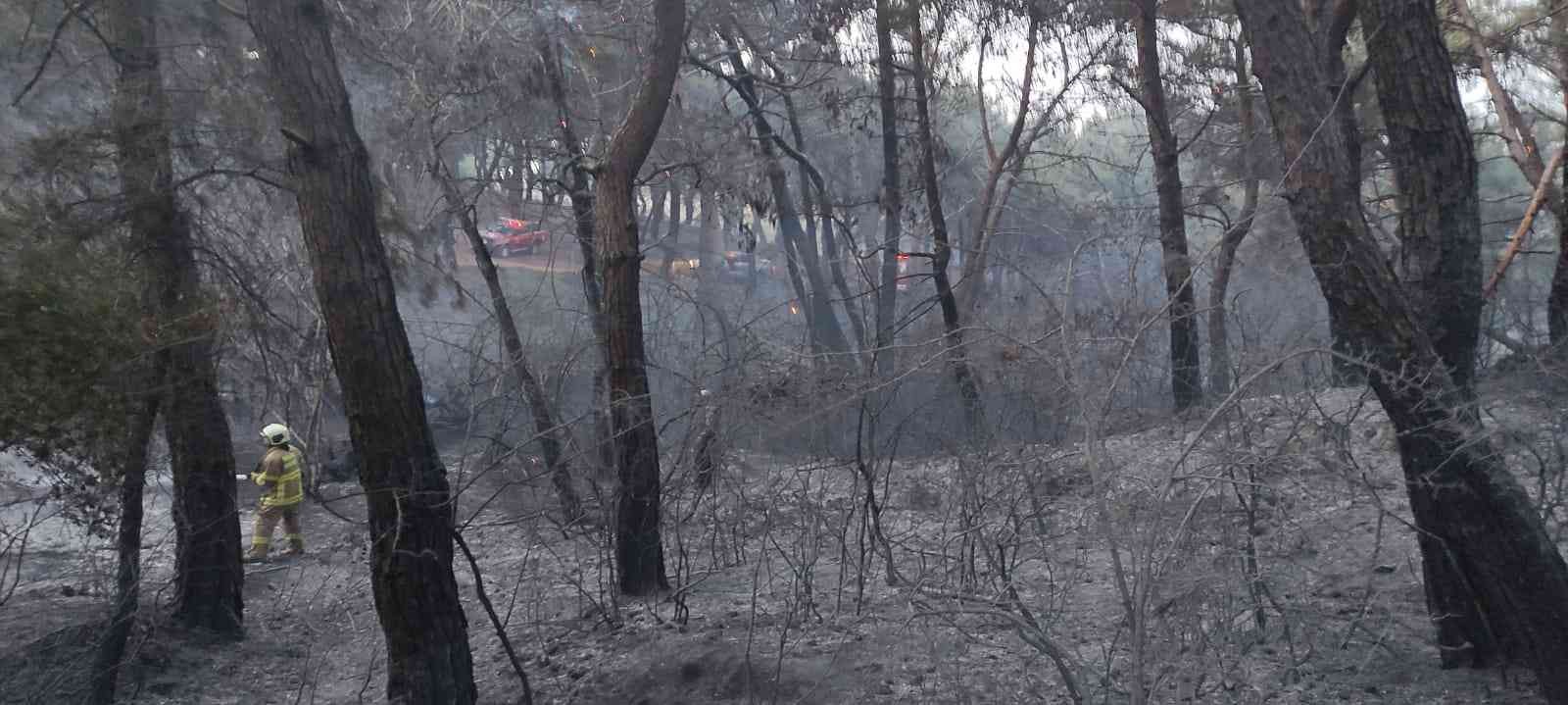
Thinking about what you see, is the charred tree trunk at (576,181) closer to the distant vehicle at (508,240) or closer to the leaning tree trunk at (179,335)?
the leaning tree trunk at (179,335)

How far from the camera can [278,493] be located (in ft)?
38.6

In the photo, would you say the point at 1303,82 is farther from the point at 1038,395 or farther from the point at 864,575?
the point at 864,575

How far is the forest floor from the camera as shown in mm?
5465

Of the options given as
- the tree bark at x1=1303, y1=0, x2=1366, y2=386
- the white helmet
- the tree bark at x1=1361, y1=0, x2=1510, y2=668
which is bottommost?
the white helmet

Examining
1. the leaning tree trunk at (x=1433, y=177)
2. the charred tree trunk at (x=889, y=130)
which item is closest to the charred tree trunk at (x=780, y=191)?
the charred tree trunk at (x=889, y=130)

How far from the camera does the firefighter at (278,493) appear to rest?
1170 cm

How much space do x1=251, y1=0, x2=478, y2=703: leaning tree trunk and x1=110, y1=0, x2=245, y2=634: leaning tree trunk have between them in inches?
75.6

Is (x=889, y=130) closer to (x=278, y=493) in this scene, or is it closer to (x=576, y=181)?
(x=576, y=181)

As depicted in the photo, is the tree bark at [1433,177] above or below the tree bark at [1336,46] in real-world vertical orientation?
below

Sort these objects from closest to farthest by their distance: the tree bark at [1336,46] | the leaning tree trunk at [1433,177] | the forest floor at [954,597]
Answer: the forest floor at [954,597] → the leaning tree trunk at [1433,177] → the tree bark at [1336,46]

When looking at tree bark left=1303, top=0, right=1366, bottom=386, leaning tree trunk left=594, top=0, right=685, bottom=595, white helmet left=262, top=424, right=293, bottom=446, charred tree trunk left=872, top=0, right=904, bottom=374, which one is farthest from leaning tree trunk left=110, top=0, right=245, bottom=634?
charred tree trunk left=872, top=0, right=904, bottom=374

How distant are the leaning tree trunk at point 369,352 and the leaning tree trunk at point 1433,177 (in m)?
5.03

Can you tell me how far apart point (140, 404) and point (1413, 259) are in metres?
7.18

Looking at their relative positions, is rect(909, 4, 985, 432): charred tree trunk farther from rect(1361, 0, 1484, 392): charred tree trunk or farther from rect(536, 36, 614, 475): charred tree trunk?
rect(536, 36, 614, 475): charred tree trunk
